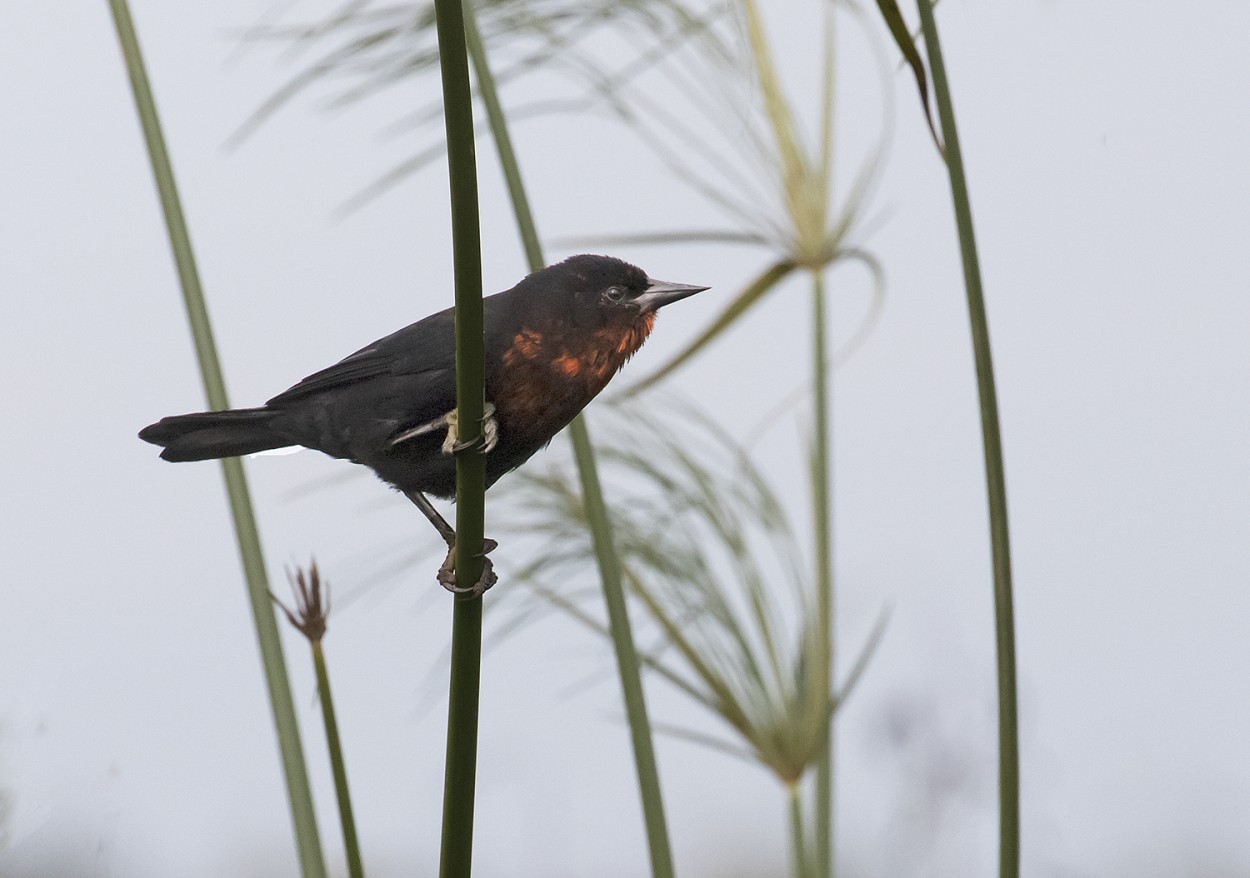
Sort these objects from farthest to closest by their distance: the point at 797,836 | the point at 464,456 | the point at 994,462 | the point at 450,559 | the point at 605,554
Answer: the point at 797,836, the point at 605,554, the point at 450,559, the point at 994,462, the point at 464,456

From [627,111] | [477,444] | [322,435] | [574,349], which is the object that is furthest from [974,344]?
A: [627,111]

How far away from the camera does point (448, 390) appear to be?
4.49 feet

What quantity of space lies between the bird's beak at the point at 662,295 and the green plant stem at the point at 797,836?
98cm

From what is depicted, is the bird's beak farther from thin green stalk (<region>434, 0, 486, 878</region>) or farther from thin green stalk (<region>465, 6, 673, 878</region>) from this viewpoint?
thin green stalk (<region>434, 0, 486, 878</region>)

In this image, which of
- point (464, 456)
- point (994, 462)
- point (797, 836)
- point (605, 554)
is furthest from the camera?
point (797, 836)

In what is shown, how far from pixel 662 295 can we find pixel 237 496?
1.62 ft

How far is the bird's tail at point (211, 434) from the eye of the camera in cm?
137

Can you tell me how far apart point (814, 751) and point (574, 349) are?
3.33 ft

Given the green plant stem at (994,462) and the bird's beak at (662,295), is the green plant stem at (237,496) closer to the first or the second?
the bird's beak at (662,295)

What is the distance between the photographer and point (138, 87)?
1.42 meters

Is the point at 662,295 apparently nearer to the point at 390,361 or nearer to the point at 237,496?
the point at 390,361

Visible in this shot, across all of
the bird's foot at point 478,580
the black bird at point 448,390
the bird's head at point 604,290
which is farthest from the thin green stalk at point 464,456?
the bird's head at point 604,290

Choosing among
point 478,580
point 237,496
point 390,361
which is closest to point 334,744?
point 478,580

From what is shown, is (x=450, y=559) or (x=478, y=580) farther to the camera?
(x=450, y=559)
